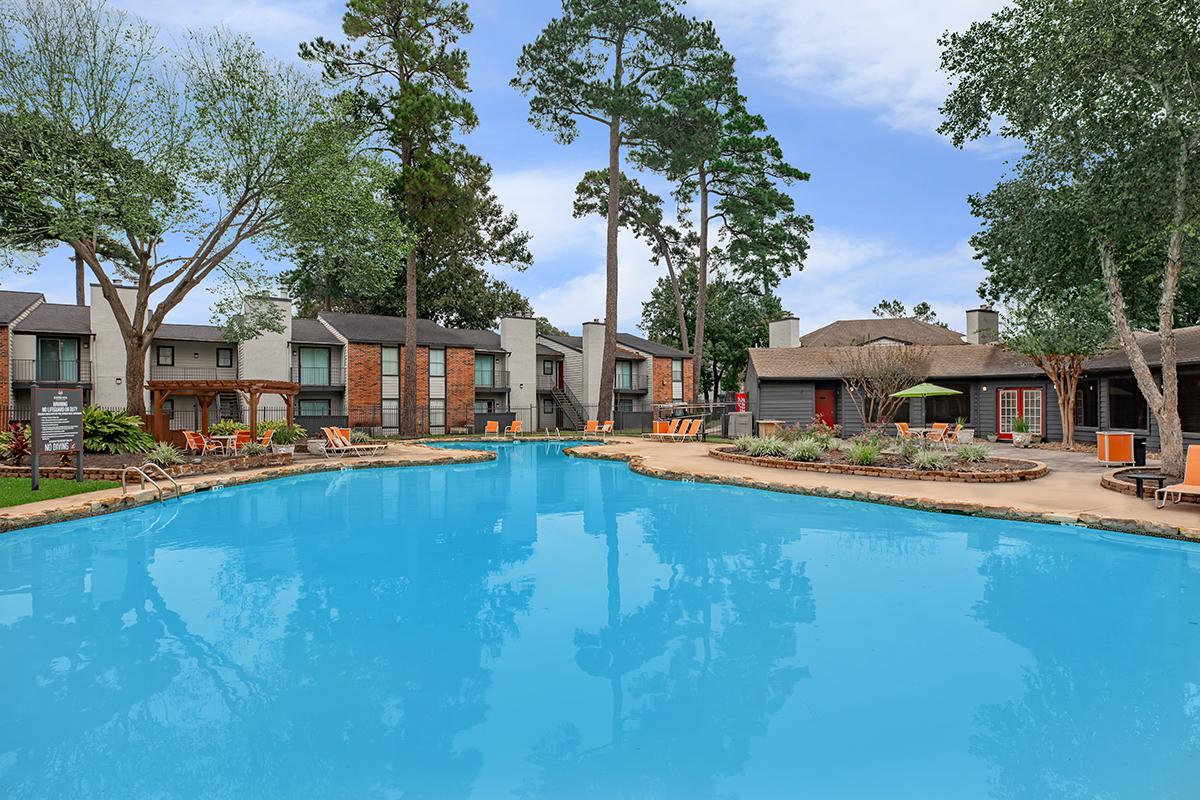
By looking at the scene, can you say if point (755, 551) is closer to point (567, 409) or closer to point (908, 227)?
point (908, 227)

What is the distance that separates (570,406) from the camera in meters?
36.1

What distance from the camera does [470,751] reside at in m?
3.66

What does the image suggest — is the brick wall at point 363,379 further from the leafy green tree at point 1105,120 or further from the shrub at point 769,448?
the leafy green tree at point 1105,120

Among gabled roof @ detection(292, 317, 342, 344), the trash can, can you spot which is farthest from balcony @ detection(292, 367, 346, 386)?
the trash can

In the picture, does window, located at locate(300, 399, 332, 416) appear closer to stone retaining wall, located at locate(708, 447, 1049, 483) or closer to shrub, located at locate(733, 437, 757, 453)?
shrub, located at locate(733, 437, 757, 453)

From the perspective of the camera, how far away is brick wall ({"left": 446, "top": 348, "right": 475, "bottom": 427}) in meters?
32.3

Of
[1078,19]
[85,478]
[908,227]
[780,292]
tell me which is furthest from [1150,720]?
[780,292]

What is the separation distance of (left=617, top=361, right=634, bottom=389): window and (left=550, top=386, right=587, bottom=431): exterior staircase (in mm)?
2525

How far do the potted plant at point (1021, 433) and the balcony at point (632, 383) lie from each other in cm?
1893

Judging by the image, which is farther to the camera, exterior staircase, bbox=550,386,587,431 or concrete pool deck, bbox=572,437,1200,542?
exterior staircase, bbox=550,386,587,431

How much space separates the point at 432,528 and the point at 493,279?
115ft

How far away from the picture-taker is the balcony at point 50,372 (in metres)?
24.4

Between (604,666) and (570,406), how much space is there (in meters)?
31.4

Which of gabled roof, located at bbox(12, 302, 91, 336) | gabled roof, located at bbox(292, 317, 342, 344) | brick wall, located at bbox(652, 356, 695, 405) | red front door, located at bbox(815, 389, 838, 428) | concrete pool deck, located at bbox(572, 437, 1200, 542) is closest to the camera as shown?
concrete pool deck, located at bbox(572, 437, 1200, 542)
